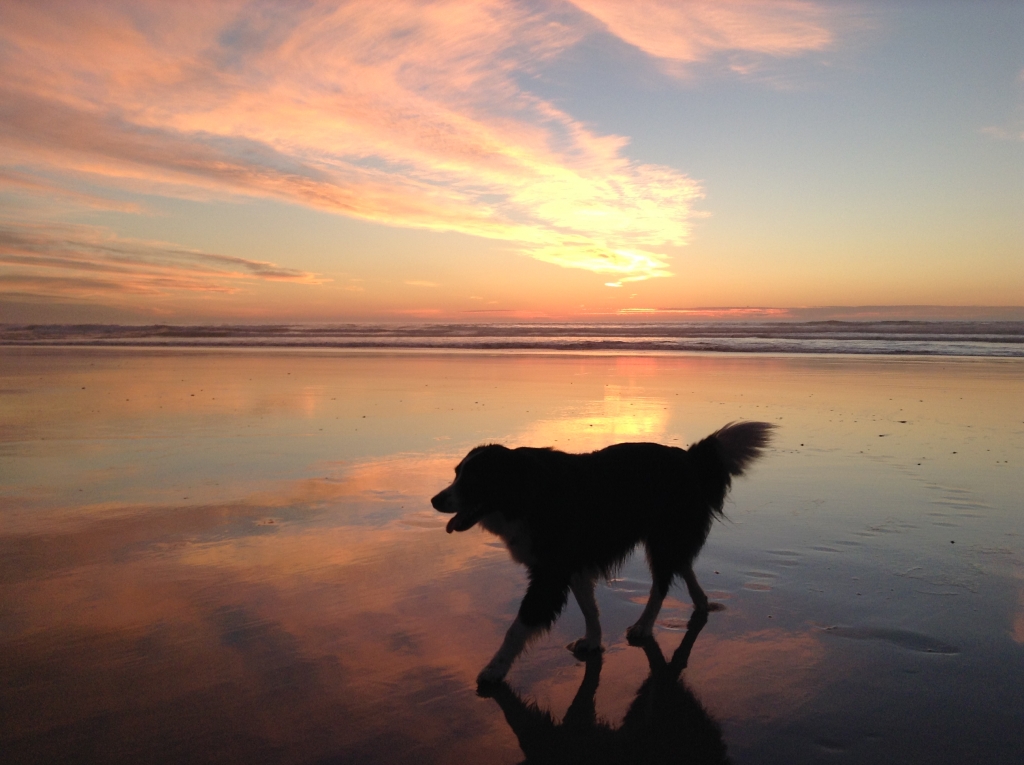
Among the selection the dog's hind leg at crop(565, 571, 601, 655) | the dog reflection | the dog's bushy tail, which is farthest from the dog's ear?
the dog's bushy tail

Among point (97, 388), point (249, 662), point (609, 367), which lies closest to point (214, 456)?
point (249, 662)

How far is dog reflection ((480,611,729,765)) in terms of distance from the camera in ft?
9.20

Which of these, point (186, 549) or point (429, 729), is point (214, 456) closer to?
point (186, 549)

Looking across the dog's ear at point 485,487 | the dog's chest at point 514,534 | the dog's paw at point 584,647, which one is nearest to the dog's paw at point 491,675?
the dog's paw at point 584,647

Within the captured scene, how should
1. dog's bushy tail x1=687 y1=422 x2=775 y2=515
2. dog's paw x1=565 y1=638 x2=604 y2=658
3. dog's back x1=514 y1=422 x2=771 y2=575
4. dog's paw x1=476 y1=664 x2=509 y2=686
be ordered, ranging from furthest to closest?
dog's bushy tail x1=687 y1=422 x2=775 y2=515 → dog's back x1=514 y1=422 x2=771 y2=575 → dog's paw x1=565 y1=638 x2=604 y2=658 → dog's paw x1=476 y1=664 x2=509 y2=686

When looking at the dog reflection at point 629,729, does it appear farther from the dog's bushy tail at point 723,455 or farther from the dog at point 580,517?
the dog's bushy tail at point 723,455

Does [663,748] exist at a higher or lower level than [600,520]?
lower

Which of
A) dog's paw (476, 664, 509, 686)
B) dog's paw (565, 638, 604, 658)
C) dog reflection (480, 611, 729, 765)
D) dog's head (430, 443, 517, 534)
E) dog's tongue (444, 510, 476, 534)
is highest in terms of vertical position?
dog's head (430, 443, 517, 534)

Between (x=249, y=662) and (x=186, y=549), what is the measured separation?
74.9 inches

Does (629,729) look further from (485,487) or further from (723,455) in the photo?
(723,455)

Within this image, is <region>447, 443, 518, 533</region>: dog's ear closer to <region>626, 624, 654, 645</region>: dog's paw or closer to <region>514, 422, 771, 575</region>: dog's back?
<region>514, 422, 771, 575</region>: dog's back

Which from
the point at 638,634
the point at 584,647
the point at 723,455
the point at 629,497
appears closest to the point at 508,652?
the point at 584,647

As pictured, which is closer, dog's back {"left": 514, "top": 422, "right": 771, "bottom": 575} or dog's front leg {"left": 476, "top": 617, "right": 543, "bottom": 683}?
dog's front leg {"left": 476, "top": 617, "right": 543, "bottom": 683}

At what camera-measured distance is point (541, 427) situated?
9.51 m
